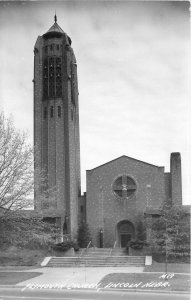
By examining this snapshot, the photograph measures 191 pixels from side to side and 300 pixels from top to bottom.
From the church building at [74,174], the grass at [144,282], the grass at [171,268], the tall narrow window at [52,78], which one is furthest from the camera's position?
the tall narrow window at [52,78]

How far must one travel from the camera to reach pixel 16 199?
77.4 ft

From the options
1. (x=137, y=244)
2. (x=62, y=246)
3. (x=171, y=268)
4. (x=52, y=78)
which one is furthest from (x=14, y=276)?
(x=52, y=78)

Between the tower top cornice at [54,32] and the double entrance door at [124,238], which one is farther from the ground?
the tower top cornice at [54,32]

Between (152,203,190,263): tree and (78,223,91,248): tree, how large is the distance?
328 inches

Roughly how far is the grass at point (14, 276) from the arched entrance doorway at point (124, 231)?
16265mm

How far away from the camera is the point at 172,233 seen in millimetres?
33812

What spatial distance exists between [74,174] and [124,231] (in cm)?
696

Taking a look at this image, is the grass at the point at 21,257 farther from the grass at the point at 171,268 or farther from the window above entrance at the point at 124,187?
the window above entrance at the point at 124,187

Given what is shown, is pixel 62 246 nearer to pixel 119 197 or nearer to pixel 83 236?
pixel 83 236

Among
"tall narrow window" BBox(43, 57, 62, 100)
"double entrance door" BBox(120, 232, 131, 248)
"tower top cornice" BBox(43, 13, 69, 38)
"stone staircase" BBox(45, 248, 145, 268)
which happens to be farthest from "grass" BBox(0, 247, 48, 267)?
"tower top cornice" BBox(43, 13, 69, 38)

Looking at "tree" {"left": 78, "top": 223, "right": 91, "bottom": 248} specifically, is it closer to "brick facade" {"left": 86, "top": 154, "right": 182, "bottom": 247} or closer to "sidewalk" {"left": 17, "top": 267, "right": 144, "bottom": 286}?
"brick facade" {"left": 86, "top": 154, "right": 182, "bottom": 247}

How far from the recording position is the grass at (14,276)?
76.6 ft

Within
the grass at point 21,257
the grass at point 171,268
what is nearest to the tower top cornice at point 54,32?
the grass at point 21,257

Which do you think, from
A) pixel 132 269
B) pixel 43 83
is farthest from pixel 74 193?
pixel 132 269
